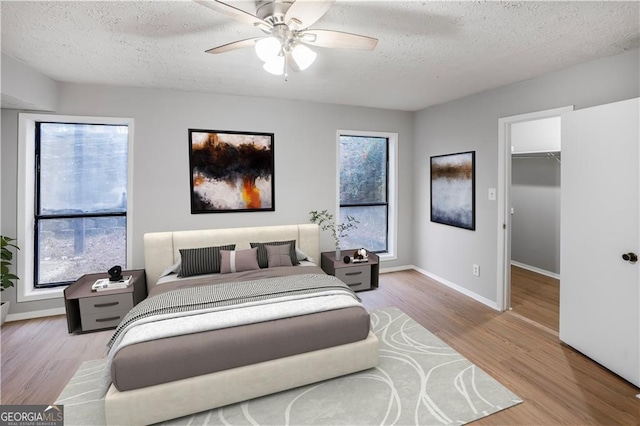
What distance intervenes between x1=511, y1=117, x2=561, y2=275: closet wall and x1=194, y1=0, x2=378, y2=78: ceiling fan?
12.3ft

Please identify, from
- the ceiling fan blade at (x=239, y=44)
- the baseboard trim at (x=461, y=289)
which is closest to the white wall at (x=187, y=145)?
the baseboard trim at (x=461, y=289)

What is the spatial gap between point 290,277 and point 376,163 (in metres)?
2.71

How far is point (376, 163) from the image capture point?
515cm

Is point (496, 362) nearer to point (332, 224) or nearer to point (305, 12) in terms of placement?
point (332, 224)

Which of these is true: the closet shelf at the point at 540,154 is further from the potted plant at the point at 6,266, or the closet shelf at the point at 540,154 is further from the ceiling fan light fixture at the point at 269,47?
the potted plant at the point at 6,266

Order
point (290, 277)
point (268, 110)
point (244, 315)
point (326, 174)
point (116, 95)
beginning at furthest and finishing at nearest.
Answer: point (326, 174)
point (268, 110)
point (116, 95)
point (290, 277)
point (244, 315)

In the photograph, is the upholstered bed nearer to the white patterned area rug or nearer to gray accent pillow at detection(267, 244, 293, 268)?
the white patterned area rug

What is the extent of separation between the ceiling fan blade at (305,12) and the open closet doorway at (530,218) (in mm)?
2722

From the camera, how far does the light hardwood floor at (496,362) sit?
2.11 meters

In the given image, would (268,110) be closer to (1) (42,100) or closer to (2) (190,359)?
(1) (42,100)

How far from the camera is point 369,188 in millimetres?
5109

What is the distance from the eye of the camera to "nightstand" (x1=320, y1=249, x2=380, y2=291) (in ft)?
13.7

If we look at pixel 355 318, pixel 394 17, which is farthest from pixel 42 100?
pixel 355 318

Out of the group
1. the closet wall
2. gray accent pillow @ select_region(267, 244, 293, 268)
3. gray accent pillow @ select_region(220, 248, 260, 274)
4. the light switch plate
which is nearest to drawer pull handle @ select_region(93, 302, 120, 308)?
gray accent pillow @ select_region(220, 248, 260, 274)
